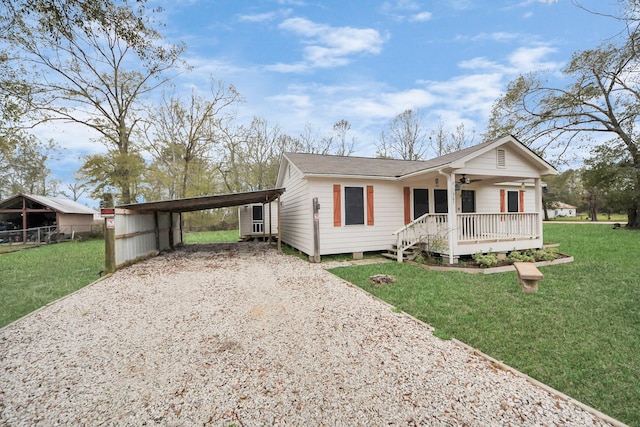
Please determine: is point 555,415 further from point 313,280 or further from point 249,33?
point 249,33

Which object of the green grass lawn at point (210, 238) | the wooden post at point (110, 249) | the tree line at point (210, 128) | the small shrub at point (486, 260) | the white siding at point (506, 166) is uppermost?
the tree line at point (210, 128)

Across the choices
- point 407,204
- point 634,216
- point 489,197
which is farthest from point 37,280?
point 634,216

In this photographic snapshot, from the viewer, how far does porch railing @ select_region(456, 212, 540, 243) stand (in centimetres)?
780

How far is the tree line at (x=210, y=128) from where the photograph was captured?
1509cm

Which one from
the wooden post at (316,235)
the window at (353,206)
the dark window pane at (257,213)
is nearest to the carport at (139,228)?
the wooden post at (316,235)

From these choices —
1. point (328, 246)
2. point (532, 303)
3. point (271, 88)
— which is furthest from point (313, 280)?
point (271, 88)

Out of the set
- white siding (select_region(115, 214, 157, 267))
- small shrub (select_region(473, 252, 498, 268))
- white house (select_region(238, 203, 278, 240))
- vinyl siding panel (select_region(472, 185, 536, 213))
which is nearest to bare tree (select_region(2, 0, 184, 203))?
white siding (select_region(115, 214, 157, 267))

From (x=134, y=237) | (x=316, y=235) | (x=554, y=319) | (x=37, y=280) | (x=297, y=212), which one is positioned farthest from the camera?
(x=297, y=212)

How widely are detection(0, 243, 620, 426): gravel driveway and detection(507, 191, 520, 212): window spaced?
964cm

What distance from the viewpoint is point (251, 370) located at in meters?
2.78

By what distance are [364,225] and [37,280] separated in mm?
8983

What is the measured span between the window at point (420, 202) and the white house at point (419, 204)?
35 mm

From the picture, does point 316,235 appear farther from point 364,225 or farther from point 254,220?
point 254,220

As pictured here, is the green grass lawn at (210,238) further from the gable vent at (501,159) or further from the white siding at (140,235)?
the gable vent at (501,159)
